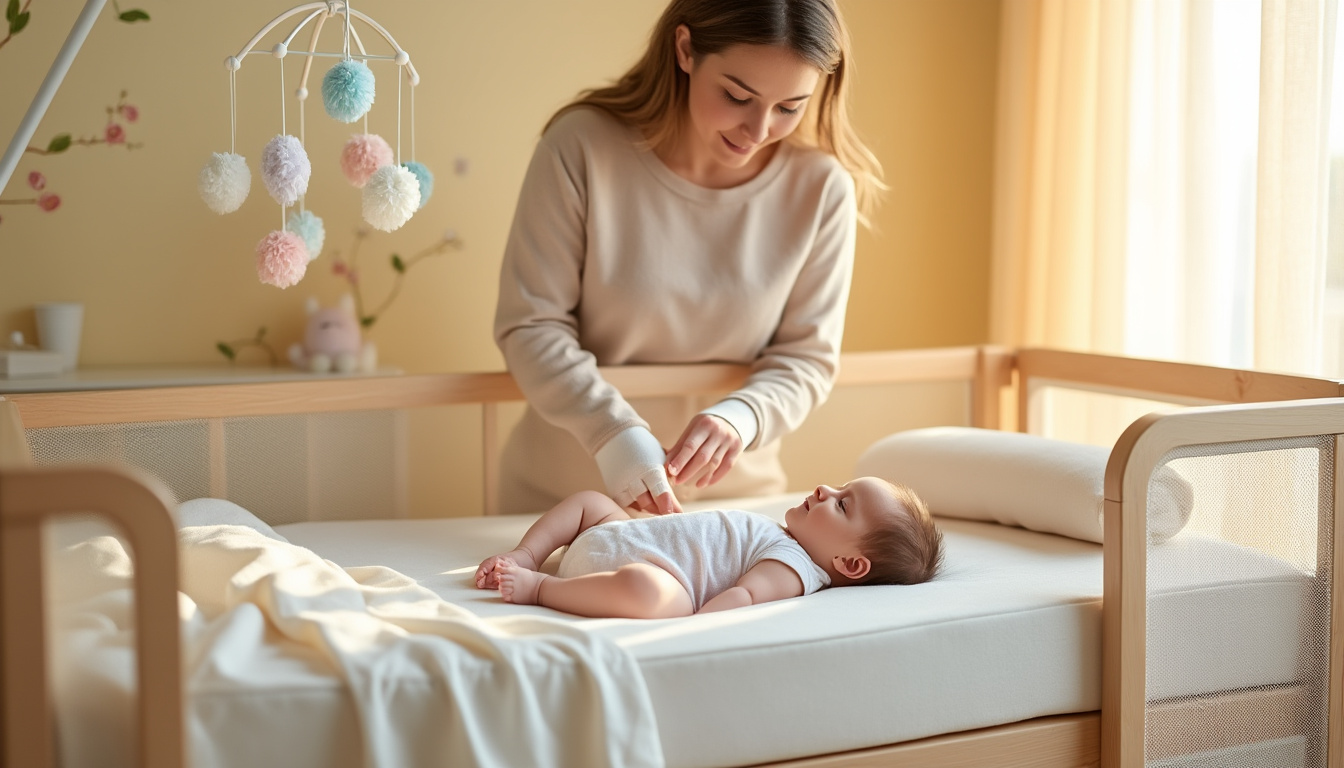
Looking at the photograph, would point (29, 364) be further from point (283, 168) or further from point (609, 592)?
point (609, 592)

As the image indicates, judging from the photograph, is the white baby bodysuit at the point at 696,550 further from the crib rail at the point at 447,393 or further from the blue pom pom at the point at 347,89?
the blue pom pom at the point at 347,89

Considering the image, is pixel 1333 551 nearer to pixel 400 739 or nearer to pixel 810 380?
pixel 810 380

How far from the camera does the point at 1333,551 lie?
1.42m

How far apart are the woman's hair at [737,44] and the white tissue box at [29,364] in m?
1.11

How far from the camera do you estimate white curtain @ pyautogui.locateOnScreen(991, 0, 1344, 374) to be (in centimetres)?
190

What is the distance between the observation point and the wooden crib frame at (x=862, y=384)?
867 millimetres

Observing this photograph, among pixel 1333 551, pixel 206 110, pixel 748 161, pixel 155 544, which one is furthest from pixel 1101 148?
pixel 155 544

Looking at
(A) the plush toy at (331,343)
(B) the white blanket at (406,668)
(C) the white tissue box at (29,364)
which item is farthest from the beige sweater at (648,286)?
(C) the white tissue box at (29,364)

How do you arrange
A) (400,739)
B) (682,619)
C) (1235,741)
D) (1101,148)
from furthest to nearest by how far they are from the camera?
(1101,148)
(1235,741)
(682,619)
(400,739)

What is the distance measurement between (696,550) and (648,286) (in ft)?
1.65

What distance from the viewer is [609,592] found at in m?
1.27

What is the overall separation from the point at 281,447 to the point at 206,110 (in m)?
0.98

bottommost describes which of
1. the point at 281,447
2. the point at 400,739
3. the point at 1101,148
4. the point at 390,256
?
the point at 400,739

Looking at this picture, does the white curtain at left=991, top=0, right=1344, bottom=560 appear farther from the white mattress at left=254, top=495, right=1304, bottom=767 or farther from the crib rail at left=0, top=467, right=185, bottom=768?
the crib rail at left=0, top=467, right=185, bottom=768
